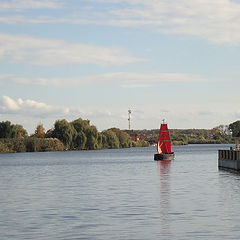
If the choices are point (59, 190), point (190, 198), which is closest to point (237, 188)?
point (190, 198)

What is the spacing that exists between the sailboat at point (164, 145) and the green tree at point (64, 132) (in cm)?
6411

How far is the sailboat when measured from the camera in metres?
111

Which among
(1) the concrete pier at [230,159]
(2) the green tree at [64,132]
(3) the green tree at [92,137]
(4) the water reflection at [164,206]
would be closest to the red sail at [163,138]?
(1) the concrete pier at [230,159]

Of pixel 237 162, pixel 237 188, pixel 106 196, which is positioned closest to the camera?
pixel 106 196

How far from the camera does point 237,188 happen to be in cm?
5166

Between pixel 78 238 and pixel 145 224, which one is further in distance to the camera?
pixel 145 224

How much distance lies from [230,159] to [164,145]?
36.9 meters

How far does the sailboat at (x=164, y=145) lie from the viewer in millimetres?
111125

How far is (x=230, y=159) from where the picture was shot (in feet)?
258

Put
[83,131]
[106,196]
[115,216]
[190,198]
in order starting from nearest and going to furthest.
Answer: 1. [115,216]
2. [190,198]
3. [106,196]
4. [83,131]

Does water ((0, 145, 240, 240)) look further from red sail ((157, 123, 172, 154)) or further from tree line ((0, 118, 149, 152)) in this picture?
tree line ((0, 118, 149, 152))

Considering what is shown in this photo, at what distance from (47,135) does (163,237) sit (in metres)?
162

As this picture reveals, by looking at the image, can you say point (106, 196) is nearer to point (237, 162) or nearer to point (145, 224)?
point (145, 224)

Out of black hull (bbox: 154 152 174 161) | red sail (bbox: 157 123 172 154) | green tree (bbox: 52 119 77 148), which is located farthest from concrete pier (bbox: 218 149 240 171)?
green tree (bbox: 52 119 77 148)
